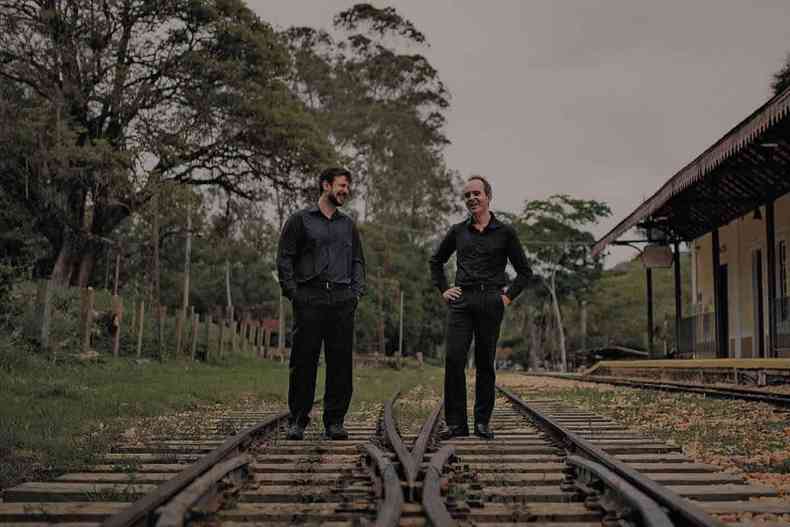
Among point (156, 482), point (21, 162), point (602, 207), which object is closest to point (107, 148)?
point (21, 162)

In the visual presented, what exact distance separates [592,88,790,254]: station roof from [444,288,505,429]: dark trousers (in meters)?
6.27

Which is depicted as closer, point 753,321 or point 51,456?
point 51,456

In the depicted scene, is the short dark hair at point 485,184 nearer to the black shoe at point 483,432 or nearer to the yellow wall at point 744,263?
the black shoe at point 483,432

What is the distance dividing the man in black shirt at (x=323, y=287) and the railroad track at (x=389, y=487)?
357 millimetres

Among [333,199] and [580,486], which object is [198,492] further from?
[333,199]

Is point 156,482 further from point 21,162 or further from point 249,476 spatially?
point 21,162

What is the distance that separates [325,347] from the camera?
704 centimetres

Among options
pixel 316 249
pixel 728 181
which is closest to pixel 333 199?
pixel 316 249

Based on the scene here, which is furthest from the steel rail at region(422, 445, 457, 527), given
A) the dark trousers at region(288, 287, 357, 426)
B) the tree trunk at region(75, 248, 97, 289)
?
the tree trunk at region(75, 248, 97, 289)

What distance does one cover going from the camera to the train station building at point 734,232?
566 inches

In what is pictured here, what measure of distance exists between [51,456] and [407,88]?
43019 mm

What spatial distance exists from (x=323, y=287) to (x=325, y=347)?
46 centimetres

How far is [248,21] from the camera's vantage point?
26984 millimetres

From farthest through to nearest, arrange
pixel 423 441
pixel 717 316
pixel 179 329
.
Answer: pixel 179 329, pixel 717 316, pixel 423 441
